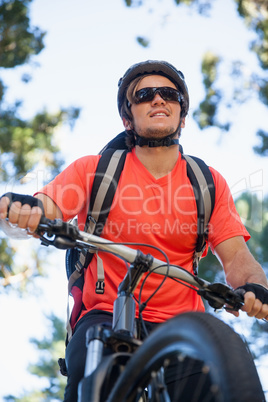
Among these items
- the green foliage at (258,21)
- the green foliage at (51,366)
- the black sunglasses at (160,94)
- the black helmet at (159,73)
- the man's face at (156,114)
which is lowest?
the green foliage at (51,366)

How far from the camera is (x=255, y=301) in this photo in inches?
109

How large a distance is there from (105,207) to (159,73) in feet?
4.79

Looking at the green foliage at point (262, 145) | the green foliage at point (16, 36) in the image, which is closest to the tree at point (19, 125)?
the green foliage at point (16, 36)

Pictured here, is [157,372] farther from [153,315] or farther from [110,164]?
[110,164]

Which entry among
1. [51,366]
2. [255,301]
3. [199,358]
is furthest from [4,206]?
[51,366]

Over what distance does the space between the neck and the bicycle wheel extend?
210 centimetres

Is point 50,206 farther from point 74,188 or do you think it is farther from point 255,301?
point 255,301

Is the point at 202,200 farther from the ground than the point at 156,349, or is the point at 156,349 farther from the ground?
the point at 202,200

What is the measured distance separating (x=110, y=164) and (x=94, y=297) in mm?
1015

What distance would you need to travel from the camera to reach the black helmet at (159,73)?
4.29m

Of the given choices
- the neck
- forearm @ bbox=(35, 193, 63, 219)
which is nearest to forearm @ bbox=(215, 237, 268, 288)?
the neck

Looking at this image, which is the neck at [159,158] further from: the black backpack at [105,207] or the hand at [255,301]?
the hand at [255,301]

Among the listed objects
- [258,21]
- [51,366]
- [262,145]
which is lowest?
[51,366]

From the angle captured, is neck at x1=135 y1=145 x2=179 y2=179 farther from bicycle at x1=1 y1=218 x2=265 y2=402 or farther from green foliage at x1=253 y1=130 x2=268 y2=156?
green foliage at x1=253 y1=130 x2=268 y2=156
